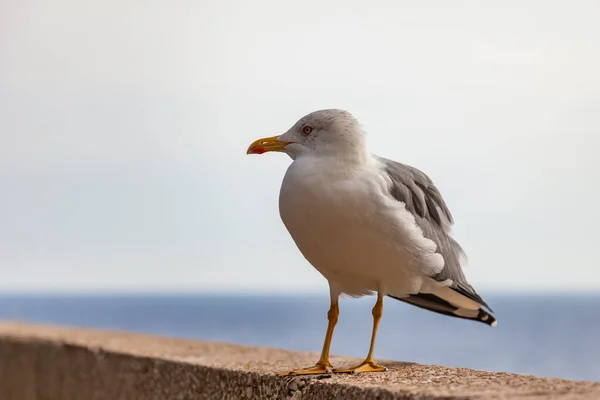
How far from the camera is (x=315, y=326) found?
52.8m

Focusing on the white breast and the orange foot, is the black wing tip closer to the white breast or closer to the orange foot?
the orange foot

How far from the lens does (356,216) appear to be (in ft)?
9.43

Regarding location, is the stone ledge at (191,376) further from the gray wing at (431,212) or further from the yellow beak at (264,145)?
the yellow beak at (264,145)

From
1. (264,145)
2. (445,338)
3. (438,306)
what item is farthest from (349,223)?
(445,338)

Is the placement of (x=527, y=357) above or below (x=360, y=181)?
above

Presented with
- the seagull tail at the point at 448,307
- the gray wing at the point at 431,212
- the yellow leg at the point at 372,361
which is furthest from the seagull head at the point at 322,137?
the seagull tail at the point at 448,307

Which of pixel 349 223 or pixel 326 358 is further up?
pixel 349 223

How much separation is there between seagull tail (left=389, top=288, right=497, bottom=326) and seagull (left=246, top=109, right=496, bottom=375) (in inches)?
6.6

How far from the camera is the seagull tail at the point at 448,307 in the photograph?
3496 millimetres

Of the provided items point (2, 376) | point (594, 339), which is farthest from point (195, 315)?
point (2, 376)

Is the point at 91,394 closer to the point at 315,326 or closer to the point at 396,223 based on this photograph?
the point at 396,223

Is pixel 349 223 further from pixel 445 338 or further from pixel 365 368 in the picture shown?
pixel 445 338

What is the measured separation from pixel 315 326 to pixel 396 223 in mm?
50380

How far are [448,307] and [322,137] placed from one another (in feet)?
3.09
